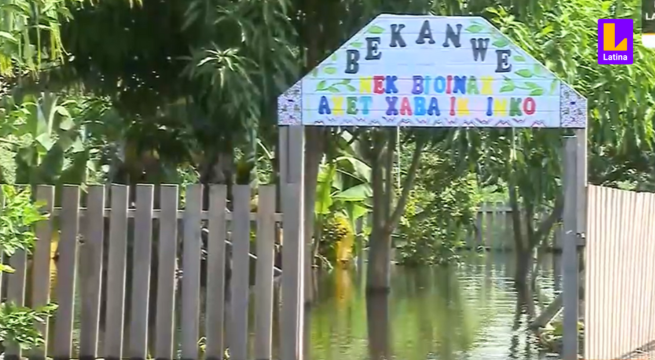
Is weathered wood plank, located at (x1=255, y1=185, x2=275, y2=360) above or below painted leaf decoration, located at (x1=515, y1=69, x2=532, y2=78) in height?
below

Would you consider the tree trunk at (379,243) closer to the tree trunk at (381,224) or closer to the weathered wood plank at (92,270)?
the tree trunk at (381,224)

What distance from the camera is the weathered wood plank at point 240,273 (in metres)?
7.71

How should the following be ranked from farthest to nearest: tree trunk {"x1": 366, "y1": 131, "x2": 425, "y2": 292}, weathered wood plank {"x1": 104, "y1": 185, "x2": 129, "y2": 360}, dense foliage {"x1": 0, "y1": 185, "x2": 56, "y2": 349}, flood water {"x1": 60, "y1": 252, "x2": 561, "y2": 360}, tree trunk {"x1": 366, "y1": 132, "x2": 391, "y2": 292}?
tree trunk {"x1": 366, "y1": 132, "x2": 391, "y2": 292}
tree trunk {"x1": 366, "y1": 131, "x2": 425, "y2": 292}
flood water {"x1": 60, "y1": 252, "x2": 561, "y2": 360}
weathered wood plank {"x1": 104, "y1": 185, "x2": 129, "y2": 360}
dense foliage {"x1": 0, "y1": 185, "x2": 56, "y2": 349}

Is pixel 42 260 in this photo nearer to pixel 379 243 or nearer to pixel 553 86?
pixel 553 86

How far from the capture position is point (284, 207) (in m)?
7.72

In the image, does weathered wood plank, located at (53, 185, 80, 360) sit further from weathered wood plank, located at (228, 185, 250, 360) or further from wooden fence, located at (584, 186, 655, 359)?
wooden fence, located at (584, 186, 655, 359)

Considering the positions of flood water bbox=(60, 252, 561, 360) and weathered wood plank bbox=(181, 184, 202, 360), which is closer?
weathered wood plank bbox=(181, 184, 202, 360)

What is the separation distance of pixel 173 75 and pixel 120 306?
4347 millimetres

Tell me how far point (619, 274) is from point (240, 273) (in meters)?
3.51

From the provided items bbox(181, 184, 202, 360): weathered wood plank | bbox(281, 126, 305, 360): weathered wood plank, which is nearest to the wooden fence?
bbox(281, 126, 305, 360): weathered wood plank

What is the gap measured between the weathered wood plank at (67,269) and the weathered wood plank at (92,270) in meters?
0.09

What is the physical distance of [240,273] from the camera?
773 centimetres

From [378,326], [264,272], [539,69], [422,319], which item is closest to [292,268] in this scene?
[264,272]

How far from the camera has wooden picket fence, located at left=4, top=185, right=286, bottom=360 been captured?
772 centimetres
